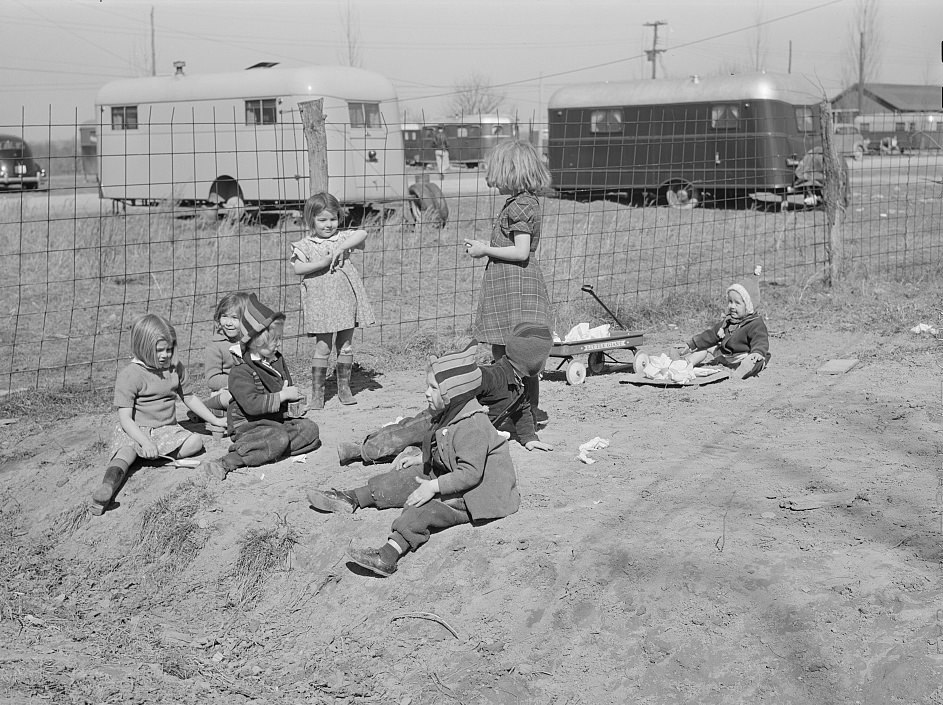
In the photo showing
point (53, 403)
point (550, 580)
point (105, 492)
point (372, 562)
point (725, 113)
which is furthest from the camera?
point (725, 113)

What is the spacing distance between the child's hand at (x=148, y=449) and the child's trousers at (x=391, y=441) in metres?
1.13

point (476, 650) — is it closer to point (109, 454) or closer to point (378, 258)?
point (109, 454)

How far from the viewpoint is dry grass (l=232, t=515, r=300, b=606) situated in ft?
15.0

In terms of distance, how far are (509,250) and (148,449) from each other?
223 cm

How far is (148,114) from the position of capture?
19.1 meters

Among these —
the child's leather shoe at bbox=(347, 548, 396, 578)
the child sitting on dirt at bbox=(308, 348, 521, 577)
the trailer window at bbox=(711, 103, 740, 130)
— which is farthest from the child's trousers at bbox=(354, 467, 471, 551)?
the trailer window at bbox=(711, 103, 740, 130)

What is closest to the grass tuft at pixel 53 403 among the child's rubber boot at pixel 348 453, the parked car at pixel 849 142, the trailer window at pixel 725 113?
the child's rubber boot at pixel 348 453

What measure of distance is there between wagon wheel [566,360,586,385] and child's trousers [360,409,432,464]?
5.53ft

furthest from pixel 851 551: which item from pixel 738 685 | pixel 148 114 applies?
pixel 148 114

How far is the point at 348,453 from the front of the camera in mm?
5391

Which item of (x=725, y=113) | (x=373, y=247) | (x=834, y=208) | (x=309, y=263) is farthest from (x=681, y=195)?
(x=309, y=263)

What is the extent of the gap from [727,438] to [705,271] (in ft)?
19.5

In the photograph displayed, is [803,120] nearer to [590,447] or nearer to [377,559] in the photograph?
[590,447]

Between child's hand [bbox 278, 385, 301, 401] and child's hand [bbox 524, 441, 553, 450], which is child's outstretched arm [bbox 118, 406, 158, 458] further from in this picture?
child's hand [bbox 524, 441, 553, 450]
